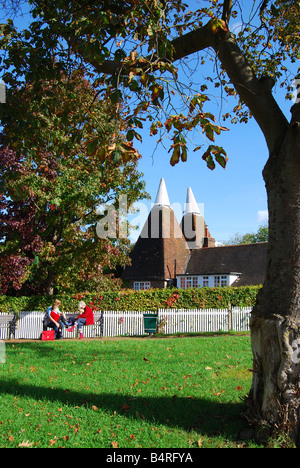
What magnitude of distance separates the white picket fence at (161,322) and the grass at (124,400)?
26.5 feet

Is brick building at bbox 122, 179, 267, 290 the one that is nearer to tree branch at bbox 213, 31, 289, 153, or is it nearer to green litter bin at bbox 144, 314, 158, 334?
green litter bin at bbox 144, 314, 158, 334

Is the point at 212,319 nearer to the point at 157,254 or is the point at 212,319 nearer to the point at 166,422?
the point at 166,422

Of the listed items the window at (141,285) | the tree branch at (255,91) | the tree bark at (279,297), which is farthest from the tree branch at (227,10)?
the window at (141,285)

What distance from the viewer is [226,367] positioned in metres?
7.97

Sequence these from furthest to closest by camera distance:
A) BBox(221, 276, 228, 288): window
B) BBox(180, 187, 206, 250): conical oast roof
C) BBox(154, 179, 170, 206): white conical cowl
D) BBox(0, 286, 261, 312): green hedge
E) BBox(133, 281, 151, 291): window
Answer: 1. BBox(180, 187, 206, 250): conical oast roof
2. BBox(154, 179, 170, 206): white conical cowl
3. BBox(133, 281, 151, 291): window
4. BBox(221, 276, 228, 288): window
5. BBox(0, 286, 261, 312): green hedge

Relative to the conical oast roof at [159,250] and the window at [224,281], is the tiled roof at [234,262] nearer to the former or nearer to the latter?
the window at [224,281]

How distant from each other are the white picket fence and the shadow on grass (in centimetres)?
1138

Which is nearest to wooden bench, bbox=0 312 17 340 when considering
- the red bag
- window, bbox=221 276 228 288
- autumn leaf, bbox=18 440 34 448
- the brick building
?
the red bag

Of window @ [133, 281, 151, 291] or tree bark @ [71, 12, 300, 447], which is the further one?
window @ [133, 281, 151, 291]

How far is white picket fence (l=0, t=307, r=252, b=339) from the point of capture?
17.5 meters

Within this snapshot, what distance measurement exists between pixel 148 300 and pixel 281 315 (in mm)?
15340

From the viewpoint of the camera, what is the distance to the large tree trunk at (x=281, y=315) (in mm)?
4312
